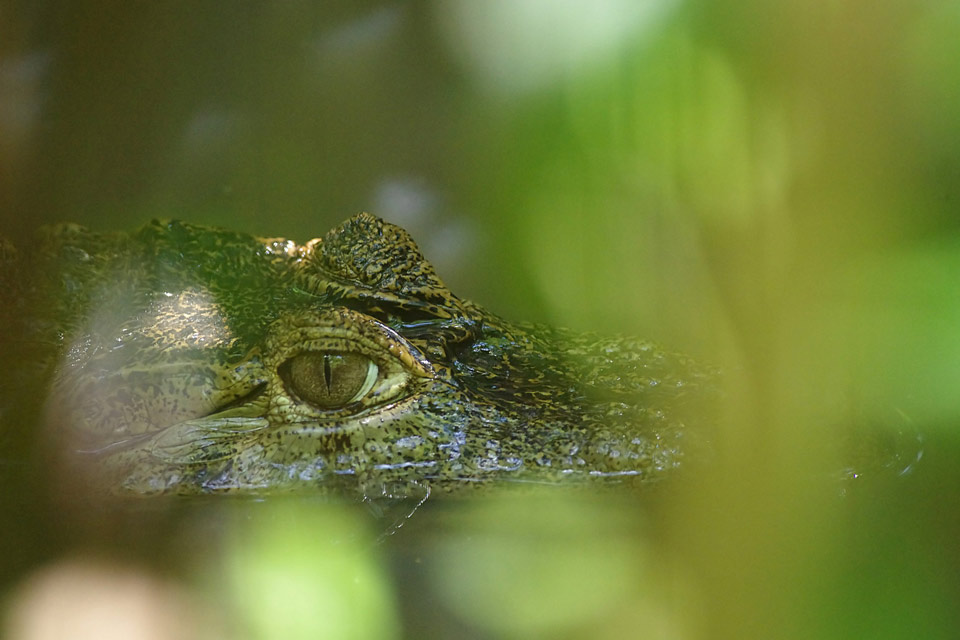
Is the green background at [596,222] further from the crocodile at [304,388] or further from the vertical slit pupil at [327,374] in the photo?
the vertical slit pupil at [327,374]

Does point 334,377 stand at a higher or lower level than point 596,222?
lower

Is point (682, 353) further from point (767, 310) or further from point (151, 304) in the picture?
point (151, 304)

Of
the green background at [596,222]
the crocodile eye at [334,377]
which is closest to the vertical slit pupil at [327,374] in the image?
the crocodile eye at [334,377]

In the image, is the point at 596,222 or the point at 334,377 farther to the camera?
the point at 596,222

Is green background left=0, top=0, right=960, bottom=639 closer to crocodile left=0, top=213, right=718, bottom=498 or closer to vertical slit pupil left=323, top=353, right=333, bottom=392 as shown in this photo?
crocodile left=0, top=213, right=718, bottom=498

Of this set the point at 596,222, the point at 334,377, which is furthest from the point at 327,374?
the point at 596,222

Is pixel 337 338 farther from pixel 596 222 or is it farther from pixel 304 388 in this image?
pixel 596 222

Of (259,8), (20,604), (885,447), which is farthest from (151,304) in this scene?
(885,447)

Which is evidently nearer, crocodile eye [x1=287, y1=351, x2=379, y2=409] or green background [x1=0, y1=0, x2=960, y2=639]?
green background [x1=0, y1=0, x2=960, y2=639]

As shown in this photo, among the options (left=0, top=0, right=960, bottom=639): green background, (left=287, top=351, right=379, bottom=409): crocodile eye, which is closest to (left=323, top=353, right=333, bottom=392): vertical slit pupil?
(left=287, top=351, right=379, bottom=409): crocodile eye
